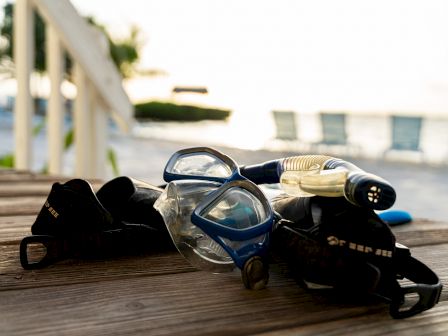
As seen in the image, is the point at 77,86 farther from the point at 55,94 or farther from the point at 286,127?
the point at 286,127

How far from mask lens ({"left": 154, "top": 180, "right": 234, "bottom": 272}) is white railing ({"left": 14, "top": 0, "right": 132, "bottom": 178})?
1.06 metres

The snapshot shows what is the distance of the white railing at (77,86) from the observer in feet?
5.03

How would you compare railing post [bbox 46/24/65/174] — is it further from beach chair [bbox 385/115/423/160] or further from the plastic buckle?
beach chair [bbox 385/115/423/160]

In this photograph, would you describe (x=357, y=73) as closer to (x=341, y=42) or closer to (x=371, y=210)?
(x=341, y=42)

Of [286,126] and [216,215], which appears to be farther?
[286,126]

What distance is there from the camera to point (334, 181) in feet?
1.53

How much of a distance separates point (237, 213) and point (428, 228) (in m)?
0.50

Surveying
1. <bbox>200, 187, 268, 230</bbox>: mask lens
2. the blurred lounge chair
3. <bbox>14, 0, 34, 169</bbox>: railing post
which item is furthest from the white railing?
the blurred lounge chair

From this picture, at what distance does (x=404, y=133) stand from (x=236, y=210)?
31.5 ft

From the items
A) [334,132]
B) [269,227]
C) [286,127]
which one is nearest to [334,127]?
[334,132]

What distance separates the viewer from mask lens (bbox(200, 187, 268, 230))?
50 centimetres

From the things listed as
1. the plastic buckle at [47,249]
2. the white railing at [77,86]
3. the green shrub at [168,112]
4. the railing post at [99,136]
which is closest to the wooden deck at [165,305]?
the plastic buckle at [47,249]

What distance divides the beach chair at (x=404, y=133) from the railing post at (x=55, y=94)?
27.2 feet

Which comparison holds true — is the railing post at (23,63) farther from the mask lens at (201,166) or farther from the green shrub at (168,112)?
the green shrub at (168,112)
